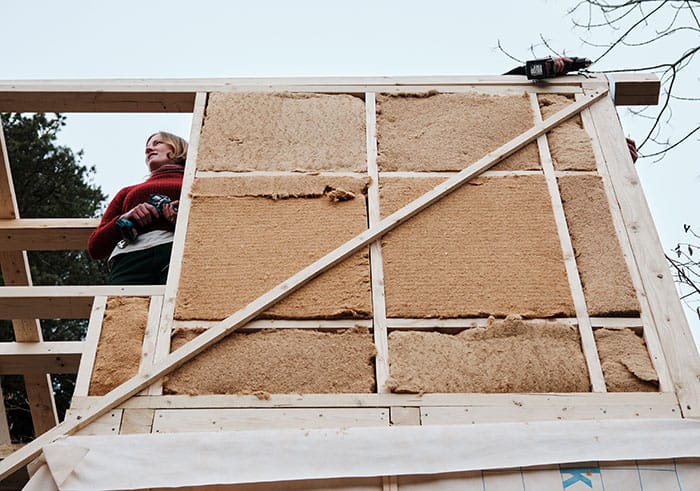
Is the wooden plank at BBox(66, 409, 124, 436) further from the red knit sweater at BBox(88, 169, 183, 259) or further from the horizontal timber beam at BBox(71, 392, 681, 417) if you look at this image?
the red knit sweater at BBox(88, 169, 183, 259)

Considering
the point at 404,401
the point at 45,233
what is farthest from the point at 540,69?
the point at 45,233

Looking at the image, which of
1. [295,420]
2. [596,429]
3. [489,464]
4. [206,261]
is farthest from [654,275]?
[206,261]

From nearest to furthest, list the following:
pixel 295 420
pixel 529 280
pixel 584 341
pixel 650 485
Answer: pixel 650 485 → pixel 295 420 → pixel 584 341 → pixel 529 280

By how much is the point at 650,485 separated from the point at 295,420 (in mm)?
1392

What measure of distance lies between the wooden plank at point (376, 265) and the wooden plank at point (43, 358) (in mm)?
1601

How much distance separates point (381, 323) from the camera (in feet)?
10.3

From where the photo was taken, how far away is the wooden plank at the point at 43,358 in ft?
12.4

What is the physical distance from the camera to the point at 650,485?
2.62 meters

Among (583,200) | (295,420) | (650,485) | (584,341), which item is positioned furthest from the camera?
(583,200)

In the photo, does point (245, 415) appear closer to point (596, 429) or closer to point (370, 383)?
point (370, 383)

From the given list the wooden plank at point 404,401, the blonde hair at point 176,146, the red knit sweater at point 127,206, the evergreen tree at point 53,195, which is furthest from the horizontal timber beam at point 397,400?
the evergreen tree at point 53,195

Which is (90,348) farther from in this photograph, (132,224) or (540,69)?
(540,69)

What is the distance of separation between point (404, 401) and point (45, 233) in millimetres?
3155

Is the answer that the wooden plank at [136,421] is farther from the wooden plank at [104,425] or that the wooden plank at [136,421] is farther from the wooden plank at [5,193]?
the wooden plank at [5,193]
